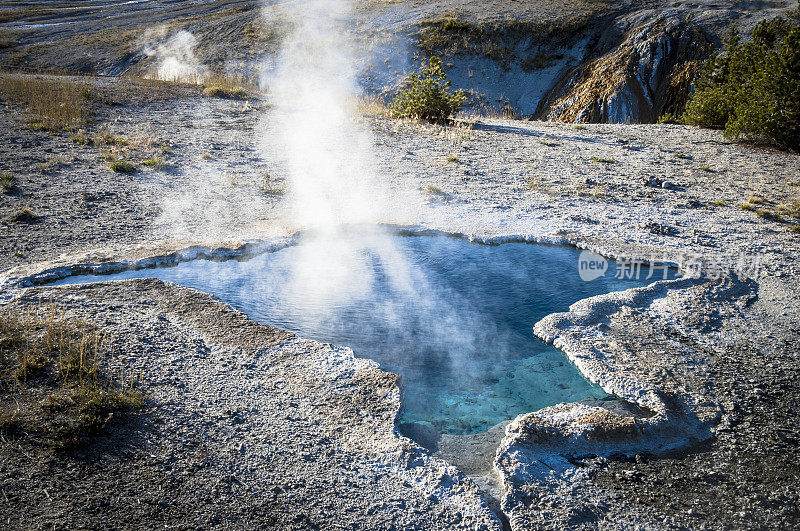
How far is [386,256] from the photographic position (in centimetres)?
655

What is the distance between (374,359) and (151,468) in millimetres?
1905

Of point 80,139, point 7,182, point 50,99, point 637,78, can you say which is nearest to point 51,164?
point 7,182

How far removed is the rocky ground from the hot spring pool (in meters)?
0.26

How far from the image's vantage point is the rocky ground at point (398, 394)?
3096mm

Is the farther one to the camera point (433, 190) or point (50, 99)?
point (50, 99)

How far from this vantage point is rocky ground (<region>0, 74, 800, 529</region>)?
122 inches

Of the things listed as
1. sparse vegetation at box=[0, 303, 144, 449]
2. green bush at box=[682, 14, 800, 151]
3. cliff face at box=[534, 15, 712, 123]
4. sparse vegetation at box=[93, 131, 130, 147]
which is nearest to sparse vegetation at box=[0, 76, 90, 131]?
sparse vegetation at box=[93, 131, 130, 147]

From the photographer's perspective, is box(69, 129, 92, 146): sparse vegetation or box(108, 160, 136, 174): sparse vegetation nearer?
box(108, 160, 136, 174): sparse vegetation

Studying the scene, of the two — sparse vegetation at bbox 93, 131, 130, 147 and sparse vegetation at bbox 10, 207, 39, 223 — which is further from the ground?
sparse vegetation at bbox 93, 131, 130, 147

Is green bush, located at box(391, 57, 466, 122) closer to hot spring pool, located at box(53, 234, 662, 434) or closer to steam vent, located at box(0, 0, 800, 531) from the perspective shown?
steam vent, located at box(0, 0, 800, 531)

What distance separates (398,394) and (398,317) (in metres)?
1.33

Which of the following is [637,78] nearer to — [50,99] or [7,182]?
[50,99]

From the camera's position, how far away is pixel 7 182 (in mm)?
8055

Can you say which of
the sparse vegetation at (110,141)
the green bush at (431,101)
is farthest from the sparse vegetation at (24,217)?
the green bush at (431,101)
